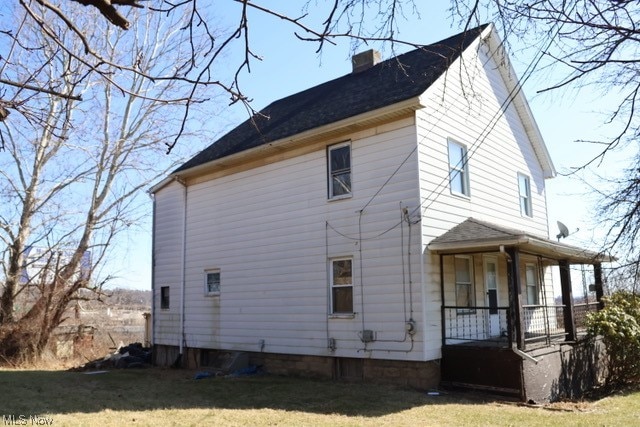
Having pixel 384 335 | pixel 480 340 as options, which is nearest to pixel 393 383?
pixel 384 335

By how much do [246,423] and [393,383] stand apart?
152 inches

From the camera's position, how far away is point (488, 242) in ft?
32.8

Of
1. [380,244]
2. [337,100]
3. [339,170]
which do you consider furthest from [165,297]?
[380,244]

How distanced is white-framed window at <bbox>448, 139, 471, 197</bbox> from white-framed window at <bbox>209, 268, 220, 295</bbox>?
21.5ft

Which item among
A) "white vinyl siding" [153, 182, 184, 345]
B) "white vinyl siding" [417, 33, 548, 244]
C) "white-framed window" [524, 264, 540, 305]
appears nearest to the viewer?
"white vinyl siding" [417, 33, 548, 244]

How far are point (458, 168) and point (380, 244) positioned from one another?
281 centimetres

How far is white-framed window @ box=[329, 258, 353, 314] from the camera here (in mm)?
11594

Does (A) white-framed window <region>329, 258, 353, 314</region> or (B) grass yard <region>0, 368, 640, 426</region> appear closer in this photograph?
(B) grass yard <region>0, 368, 640, 426</region>

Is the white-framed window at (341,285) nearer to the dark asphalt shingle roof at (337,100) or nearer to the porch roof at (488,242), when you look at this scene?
the porch roof at (488,242)

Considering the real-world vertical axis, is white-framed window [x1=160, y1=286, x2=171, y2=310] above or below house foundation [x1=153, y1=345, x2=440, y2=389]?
above

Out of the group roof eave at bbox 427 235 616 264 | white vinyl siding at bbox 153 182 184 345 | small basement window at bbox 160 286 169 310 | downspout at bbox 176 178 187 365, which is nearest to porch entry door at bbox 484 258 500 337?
roof eave at bbox 427 235 616 264

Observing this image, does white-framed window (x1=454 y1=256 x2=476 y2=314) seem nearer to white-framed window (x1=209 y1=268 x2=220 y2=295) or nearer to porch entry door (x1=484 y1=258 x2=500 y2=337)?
porch entry door (x1=484 y1=258 x2=500 y2=337)

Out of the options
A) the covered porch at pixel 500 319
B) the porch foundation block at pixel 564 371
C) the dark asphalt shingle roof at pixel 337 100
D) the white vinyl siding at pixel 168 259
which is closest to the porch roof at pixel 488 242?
the covered porch at pixel 500 319

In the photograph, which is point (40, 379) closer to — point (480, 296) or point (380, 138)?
point (380, 138)
